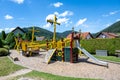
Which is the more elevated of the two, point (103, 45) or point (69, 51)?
point (103, 45)

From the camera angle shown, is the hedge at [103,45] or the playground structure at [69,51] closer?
the playground structure at [69,51]

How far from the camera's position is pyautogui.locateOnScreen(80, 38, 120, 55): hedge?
1948cm

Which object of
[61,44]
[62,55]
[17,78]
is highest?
[61,44]

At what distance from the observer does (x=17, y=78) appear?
9047 mm

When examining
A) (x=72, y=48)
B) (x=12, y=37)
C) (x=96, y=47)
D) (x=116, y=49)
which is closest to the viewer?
(x=72, y=48)

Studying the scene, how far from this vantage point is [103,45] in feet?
68.7

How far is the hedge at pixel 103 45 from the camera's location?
19.5 metres

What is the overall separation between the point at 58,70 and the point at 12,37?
992 inches

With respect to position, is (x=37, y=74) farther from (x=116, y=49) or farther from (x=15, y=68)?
(x=116, y=49)

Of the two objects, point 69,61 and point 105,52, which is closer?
point 69,61

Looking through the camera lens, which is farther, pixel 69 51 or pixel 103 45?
pixel 103 45

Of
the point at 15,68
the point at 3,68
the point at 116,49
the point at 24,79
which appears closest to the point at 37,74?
the point at 24,79

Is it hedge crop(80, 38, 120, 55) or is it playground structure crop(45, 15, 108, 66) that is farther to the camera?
hedge crop(80, 38, 120, 55)

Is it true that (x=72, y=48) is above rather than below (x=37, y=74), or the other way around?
above
